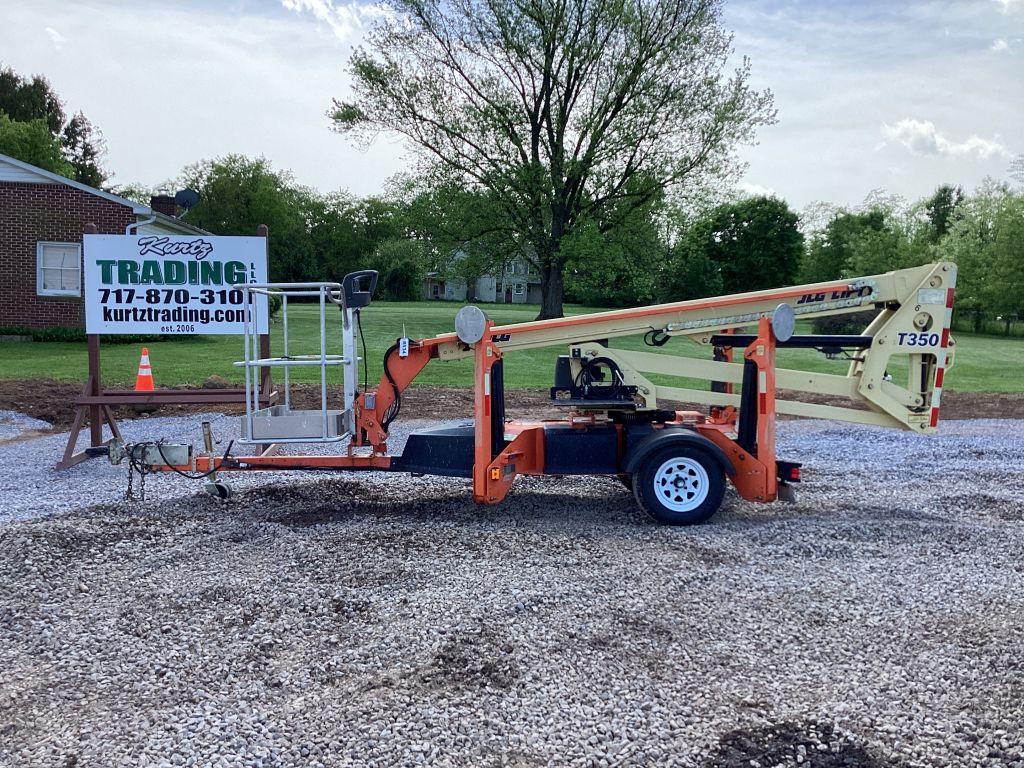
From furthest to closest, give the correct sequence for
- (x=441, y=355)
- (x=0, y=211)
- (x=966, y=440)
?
(x=0, y=211), (x=966, y=440), (x=441, y=355)

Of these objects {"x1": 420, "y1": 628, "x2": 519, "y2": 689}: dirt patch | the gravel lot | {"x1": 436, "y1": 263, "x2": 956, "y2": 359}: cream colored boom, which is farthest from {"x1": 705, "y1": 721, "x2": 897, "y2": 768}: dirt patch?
{"x1": 436, "y1": 263, "x2": 956, "y2": 359}: cream colored boom

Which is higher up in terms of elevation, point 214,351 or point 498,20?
point 498,20

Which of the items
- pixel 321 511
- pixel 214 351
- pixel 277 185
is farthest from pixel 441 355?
pixel 277 185

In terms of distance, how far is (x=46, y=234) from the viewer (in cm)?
2502

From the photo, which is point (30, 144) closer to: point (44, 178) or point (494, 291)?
point (44, 178)

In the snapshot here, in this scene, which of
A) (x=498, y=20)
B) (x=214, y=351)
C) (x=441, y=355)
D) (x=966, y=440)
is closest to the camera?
(x=441, y=355)

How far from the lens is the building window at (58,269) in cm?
2520

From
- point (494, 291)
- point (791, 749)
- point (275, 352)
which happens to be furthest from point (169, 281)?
point (494, 291)

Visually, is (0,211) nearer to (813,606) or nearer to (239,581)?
(239,581)

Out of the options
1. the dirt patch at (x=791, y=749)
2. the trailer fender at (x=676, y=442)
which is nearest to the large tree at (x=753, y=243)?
the trailer fender at (x=676, y=442)

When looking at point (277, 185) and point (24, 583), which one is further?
point (277, 185)

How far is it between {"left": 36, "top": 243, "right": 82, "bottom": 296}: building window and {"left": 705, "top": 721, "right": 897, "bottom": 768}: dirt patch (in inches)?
1035

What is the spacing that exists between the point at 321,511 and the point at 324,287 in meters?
1.99

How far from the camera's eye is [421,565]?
5715 mm
